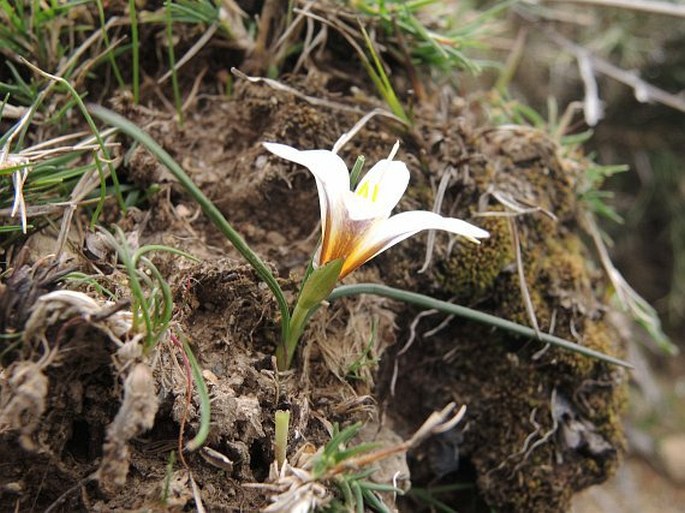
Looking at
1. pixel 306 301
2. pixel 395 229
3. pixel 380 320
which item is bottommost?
pixel 380 320

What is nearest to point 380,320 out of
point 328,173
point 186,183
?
point 328,173

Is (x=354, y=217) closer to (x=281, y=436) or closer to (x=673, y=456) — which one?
(x=281, y=436)

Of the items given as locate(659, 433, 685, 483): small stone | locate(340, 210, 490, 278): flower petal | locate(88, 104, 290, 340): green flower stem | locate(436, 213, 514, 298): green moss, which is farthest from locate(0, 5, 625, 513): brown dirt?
locate(659, 433, 685, 483): small stone

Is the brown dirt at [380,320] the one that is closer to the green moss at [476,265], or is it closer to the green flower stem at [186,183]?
the green moss at [476,265]

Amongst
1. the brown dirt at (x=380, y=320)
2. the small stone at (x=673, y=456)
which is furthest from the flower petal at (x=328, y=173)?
the small stone at (x=673, y=456)

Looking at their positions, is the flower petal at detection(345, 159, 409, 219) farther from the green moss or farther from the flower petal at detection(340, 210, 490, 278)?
the green moss
